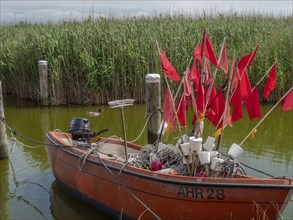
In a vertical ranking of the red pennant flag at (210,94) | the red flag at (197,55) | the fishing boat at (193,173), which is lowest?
the fishing boat at (193,173)

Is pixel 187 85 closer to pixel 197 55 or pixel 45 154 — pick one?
pixel 197 55

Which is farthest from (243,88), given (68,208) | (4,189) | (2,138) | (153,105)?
(2,138)

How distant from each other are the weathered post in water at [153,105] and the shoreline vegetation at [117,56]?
419 cm

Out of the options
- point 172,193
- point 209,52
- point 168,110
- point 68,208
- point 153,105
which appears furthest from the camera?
point 153,105

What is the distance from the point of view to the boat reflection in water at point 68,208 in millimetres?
5534

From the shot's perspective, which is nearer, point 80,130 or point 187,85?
point 187,85

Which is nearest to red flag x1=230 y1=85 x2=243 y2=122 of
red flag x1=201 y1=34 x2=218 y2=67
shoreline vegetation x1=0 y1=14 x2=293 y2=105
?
red flag x1=201 y1=34 x2=218 y2=67

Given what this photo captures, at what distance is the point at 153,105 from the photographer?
6738mm

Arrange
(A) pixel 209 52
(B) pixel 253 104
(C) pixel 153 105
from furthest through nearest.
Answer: (C) pixel 153 105 → (B) pixel 253 104 → (A) pixel 209 52

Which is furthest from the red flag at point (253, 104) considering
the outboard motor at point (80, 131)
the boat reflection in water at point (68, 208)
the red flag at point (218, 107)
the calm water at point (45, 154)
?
the outboard motor at point (80, 131)

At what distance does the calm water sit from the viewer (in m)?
5.79

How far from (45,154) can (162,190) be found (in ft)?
12.7

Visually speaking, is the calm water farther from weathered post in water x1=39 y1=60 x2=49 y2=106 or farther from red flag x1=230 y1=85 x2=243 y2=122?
red flag x1=230 y1=85 x2=243 y2=122

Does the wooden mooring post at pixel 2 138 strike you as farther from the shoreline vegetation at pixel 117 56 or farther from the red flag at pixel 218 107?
the shoreline vegetation at pixel 117 56
